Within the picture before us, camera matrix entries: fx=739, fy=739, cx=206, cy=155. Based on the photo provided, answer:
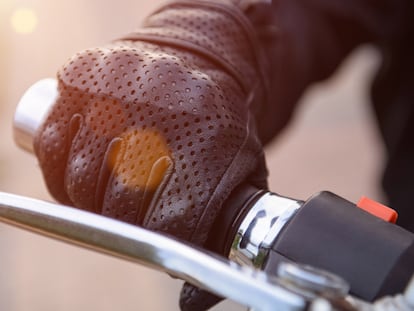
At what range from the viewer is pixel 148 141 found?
0.44 meters

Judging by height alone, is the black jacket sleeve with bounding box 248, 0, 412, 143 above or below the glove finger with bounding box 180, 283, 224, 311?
above

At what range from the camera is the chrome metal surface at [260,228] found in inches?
16.2

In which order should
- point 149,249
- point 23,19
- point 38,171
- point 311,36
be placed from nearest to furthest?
point 149,249 → point 311,36 → point 38,171 → point 23,19

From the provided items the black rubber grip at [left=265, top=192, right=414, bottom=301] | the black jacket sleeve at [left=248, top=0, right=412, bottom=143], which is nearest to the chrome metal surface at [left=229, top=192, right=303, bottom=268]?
the black rubber grip at [left=265, top=192, right=414, bottom=301]

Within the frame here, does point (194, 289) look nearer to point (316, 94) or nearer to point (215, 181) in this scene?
point (215, 181)

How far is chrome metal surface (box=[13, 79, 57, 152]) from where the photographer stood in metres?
0.49

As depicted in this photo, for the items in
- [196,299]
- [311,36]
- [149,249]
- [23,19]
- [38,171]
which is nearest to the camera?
[149,249]

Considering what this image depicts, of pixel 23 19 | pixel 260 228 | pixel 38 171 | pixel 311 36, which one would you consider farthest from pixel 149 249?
pixel 23 19

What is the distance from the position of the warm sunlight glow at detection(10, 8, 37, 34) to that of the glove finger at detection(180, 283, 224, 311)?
1.37 meters

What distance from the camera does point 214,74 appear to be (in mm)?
505

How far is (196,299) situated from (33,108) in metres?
0.17

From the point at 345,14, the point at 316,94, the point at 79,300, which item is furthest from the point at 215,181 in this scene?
the point at 316,94

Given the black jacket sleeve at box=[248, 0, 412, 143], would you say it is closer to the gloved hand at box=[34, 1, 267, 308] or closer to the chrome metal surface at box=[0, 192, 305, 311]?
the gloved hand at box=[34, 1, 267, 308]

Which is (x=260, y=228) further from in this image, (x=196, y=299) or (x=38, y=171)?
(x=38, y=171)
